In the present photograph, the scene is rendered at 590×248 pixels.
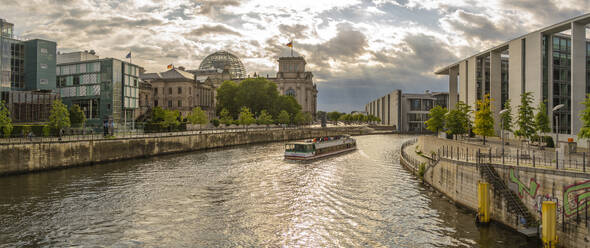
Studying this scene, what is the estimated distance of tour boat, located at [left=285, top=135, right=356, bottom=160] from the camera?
2100 inches

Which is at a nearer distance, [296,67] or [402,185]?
[402,185]

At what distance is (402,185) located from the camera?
33.9 metres

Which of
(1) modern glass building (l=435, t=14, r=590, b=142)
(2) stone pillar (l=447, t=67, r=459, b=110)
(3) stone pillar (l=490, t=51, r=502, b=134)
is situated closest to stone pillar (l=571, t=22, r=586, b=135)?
(1) modern glass building (l=435, t=14, r=590, b=142)

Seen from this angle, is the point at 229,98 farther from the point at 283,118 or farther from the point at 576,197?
the point at 576,197

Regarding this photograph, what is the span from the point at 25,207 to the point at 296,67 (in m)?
161

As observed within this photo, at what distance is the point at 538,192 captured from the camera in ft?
64.2

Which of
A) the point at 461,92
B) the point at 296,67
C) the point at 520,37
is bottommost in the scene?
the point at 461,92

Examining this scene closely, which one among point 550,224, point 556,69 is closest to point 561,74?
point 556,69

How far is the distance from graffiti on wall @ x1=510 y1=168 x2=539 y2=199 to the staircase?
416 millimetres

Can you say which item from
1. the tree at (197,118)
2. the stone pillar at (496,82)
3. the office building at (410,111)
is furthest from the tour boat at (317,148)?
the office building at (410,111)

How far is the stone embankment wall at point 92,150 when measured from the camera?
127 feet

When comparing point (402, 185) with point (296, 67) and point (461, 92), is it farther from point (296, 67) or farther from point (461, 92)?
point (296, 67)

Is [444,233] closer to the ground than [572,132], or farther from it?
closer to the ground

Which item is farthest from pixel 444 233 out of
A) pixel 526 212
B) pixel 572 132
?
pixel 572 132
